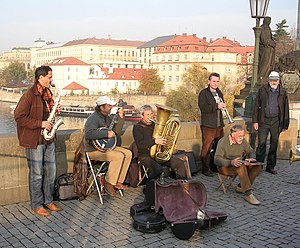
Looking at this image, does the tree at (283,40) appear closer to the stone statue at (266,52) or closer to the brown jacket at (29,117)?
the stone statue at (266,52)

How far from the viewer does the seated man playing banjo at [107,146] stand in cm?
654

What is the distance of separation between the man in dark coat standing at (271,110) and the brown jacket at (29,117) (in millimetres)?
4279

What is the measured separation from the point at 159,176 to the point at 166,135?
775 mm

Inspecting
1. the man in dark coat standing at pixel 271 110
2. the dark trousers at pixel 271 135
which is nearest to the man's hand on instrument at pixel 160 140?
the man in dark coat standing at pixel 271 110

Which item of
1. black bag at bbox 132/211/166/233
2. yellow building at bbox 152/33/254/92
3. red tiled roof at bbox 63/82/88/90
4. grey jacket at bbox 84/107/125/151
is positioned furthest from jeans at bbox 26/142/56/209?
red tiled roof at bbox 63/82/88/90

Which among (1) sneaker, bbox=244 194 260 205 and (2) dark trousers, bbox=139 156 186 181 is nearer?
(1) sneaker, bbox=244 194 260 205

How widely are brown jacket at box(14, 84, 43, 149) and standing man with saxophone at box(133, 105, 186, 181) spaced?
161 cm

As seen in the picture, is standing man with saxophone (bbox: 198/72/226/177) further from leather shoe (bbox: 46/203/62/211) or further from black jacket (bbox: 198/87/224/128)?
leather shoe (bbox: 46/203/62/211)

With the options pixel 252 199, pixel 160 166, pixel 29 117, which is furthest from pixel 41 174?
pixel 252 199

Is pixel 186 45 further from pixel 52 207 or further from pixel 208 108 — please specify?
pixel 52 207

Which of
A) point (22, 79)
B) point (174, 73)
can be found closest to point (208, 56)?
point (174, 73)

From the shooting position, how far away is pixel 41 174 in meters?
6.03

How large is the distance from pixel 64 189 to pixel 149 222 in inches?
67.9

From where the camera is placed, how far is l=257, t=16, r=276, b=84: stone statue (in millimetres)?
12914
